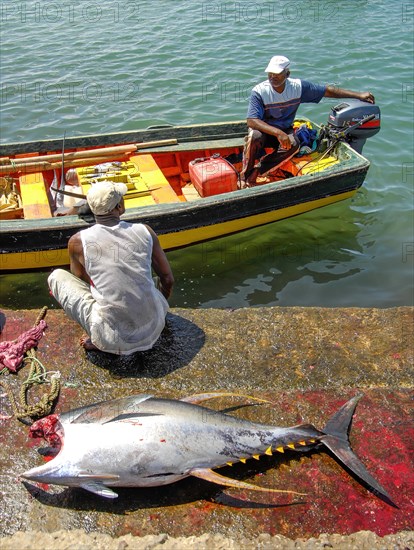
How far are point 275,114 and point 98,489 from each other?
20.3ft

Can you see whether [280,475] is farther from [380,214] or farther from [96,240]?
[380,214]

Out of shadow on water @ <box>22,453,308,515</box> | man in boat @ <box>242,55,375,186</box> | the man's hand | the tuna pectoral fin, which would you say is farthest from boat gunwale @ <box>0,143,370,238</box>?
the tuna pectoral fin

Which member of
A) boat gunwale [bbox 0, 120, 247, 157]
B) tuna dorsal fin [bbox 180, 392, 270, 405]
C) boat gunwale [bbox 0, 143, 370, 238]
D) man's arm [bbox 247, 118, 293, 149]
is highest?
man's arm [bbox 247, 118, 293, 149]

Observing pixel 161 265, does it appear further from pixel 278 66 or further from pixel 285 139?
pixel 278 66

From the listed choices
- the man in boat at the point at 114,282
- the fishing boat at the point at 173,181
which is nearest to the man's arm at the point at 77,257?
the man in boat at the point at 114,282

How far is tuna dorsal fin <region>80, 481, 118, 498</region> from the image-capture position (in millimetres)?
3184

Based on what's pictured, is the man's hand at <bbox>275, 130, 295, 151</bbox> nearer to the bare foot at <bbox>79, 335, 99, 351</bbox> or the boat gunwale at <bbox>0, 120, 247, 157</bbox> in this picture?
the boat gunwale at <bbox>0, 120, 247, 157</bbox>

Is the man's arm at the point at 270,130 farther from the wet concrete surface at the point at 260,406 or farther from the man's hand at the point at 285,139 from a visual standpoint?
the wet concrete surface at the point at 260,406

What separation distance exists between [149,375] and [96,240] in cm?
114

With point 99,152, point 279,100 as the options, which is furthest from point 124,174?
point 279,100

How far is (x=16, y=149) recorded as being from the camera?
8125mm

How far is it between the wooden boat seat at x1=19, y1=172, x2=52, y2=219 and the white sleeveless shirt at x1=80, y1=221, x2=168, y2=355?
10.4 ft

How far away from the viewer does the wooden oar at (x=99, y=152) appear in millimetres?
7711

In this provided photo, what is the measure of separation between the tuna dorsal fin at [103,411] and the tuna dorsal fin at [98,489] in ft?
1.24
